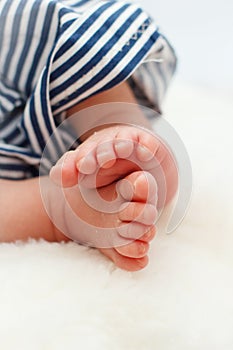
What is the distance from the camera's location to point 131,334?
0.42 meters

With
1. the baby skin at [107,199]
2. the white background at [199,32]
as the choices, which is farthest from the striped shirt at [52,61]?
the white background at [199,32]

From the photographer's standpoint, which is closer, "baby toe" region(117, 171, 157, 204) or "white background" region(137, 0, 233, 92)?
"baby toe" region(117, 171, 157, 204)

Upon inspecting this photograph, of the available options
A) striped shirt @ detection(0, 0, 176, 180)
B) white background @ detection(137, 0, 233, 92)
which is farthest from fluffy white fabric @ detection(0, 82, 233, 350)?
white background @ detection(137, 0, 233, 92)

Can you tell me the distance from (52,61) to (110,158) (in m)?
0.17

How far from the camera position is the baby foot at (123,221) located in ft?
1.46

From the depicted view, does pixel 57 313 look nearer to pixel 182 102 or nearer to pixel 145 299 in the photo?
pixel 145 299

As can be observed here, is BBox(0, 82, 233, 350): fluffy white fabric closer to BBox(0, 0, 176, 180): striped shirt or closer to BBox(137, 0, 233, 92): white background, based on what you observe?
BBox(0, 0, 176, 180): striped shirt

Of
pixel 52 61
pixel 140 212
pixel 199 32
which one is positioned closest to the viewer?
pixel 140 212

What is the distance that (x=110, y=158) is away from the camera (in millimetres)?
450

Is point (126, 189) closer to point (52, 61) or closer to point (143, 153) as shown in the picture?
point (143, 153)

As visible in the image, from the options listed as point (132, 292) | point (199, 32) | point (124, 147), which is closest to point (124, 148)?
point (124, 147)

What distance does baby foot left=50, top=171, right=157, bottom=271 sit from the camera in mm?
445

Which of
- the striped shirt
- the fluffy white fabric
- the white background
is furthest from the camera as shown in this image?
the white background

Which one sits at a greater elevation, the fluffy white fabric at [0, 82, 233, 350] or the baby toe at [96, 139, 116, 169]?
the baby toe at [96, 139, 116, 169]
